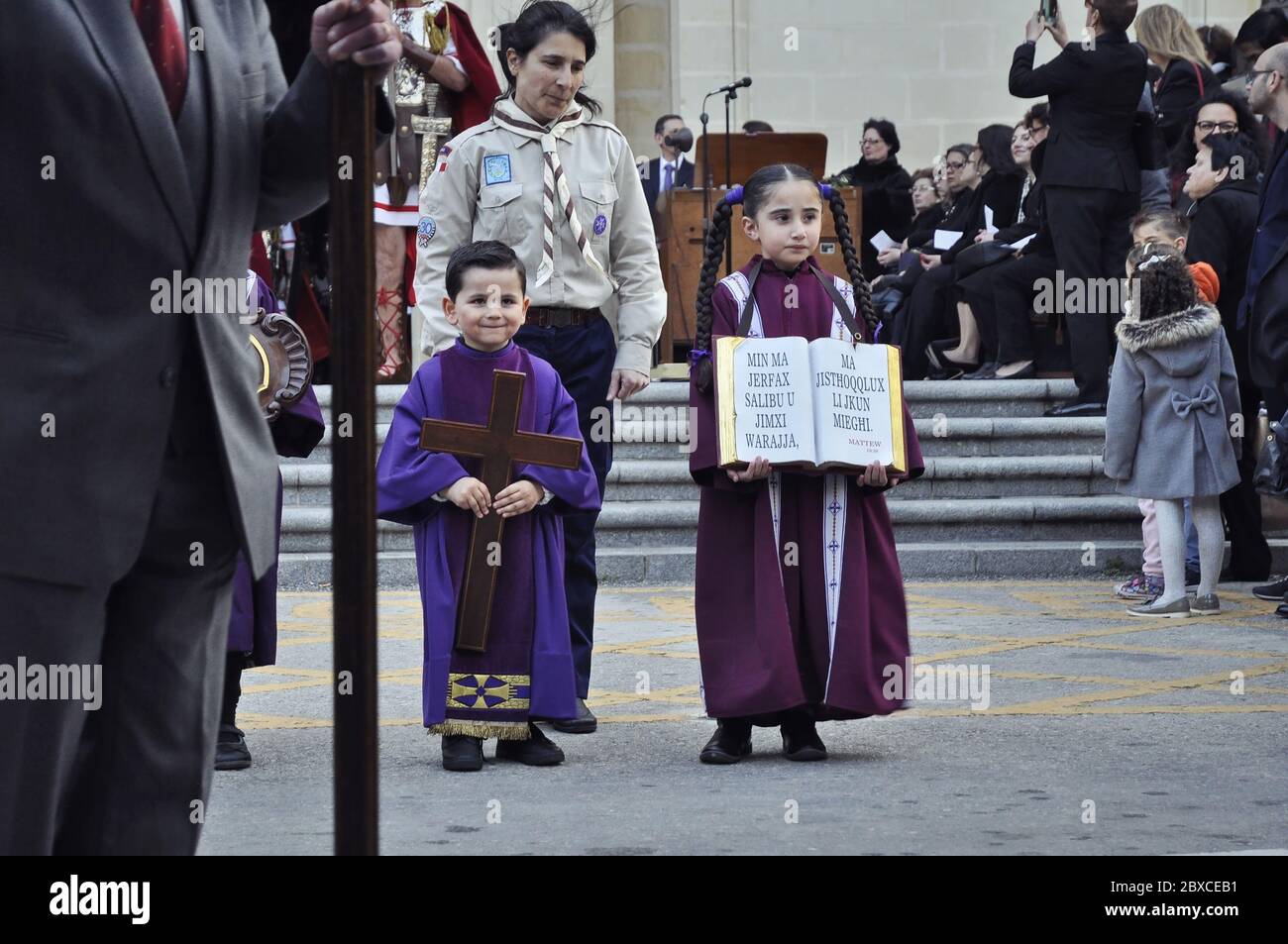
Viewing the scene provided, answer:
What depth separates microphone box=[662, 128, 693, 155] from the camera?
52.2 ft

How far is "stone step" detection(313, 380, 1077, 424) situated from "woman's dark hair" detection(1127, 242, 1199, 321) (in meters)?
3.22

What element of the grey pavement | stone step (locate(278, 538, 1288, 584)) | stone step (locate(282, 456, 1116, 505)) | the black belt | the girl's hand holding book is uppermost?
the black belt

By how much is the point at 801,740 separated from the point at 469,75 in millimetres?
6830

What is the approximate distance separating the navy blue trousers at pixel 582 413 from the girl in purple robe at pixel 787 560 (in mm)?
542

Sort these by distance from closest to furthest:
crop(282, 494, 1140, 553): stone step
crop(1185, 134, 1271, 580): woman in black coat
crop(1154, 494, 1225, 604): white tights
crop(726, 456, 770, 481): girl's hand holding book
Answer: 1. crop(726, 456, 770, 481): girl's hand holding book
2. crop(1154, 494, 1225, 604): white tights
3. crop(1185, 134, 1271, 580): woman in black coat
4. crop(282, 494, 1140, 553): stone step

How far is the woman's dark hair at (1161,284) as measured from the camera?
9.25m

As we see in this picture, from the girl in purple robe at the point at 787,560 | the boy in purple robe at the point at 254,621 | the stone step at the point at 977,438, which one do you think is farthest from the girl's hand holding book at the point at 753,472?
the stone step at the point at 977,438

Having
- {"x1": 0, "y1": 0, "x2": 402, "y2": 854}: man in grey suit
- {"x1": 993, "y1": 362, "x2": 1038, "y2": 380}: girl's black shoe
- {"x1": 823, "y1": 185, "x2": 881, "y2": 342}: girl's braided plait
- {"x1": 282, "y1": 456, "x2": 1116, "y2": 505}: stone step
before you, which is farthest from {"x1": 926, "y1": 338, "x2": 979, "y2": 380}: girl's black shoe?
{"x1": 0, "y1": 0, "x2": 402, "y2": 854}: man in grey suit

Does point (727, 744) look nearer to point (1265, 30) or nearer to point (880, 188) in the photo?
point (1265, 30)

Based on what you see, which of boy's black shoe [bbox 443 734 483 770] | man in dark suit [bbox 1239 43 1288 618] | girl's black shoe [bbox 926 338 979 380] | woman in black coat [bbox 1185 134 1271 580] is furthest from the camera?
girl's black shoe [bbox 926 338 979 380]

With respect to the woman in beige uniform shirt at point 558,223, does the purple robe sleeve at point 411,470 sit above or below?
below

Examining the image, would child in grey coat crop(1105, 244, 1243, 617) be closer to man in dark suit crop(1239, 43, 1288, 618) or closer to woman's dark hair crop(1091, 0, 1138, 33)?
man in dark suit crop(1239, 43, 1288, 618)

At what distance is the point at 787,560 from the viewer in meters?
6.04

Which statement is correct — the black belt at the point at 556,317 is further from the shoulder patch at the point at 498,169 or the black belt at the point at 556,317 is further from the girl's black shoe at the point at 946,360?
the girl's black shoe at the point at 946,360
